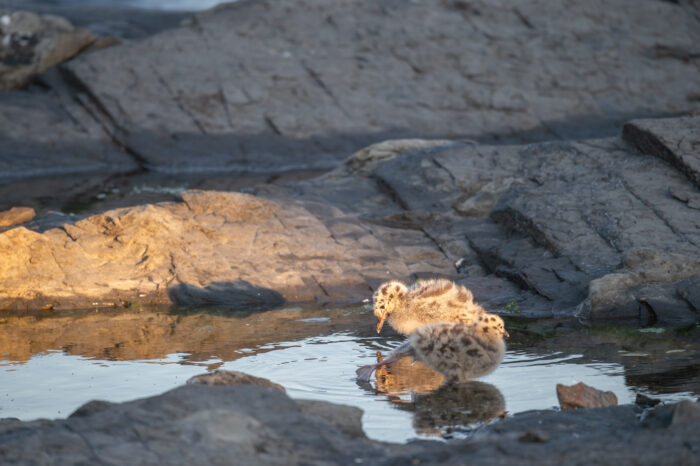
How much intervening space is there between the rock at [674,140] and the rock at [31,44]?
15382 mm

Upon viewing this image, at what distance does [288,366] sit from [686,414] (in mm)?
3274

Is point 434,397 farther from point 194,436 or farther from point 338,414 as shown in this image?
point 194,436

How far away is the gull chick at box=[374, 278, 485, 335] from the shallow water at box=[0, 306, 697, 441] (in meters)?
0.26

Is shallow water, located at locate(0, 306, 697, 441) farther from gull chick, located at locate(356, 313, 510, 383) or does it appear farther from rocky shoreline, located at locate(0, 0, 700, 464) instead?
rocky shoreline, located at locate(0, 0, 700, 464)

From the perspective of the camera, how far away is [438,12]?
22.5m

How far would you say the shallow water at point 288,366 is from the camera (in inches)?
234

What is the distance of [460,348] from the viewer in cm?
639

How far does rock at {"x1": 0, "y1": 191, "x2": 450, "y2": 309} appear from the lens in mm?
9188

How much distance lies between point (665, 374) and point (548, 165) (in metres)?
5.19

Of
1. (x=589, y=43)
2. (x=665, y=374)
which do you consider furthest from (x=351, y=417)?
(x=589, y=43)

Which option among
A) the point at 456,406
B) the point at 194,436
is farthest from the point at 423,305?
the point at 194,436

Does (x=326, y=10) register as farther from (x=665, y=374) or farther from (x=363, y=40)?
(x=665, y=374)

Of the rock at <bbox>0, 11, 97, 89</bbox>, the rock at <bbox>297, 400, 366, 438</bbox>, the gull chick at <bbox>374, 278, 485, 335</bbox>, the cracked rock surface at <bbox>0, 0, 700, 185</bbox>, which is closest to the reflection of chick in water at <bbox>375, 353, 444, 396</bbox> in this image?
the gull chick at <bbox>374, 278, 485, 335</bbox>

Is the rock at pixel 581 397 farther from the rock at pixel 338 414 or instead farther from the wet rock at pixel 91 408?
the wet rock at pixel 91 408
